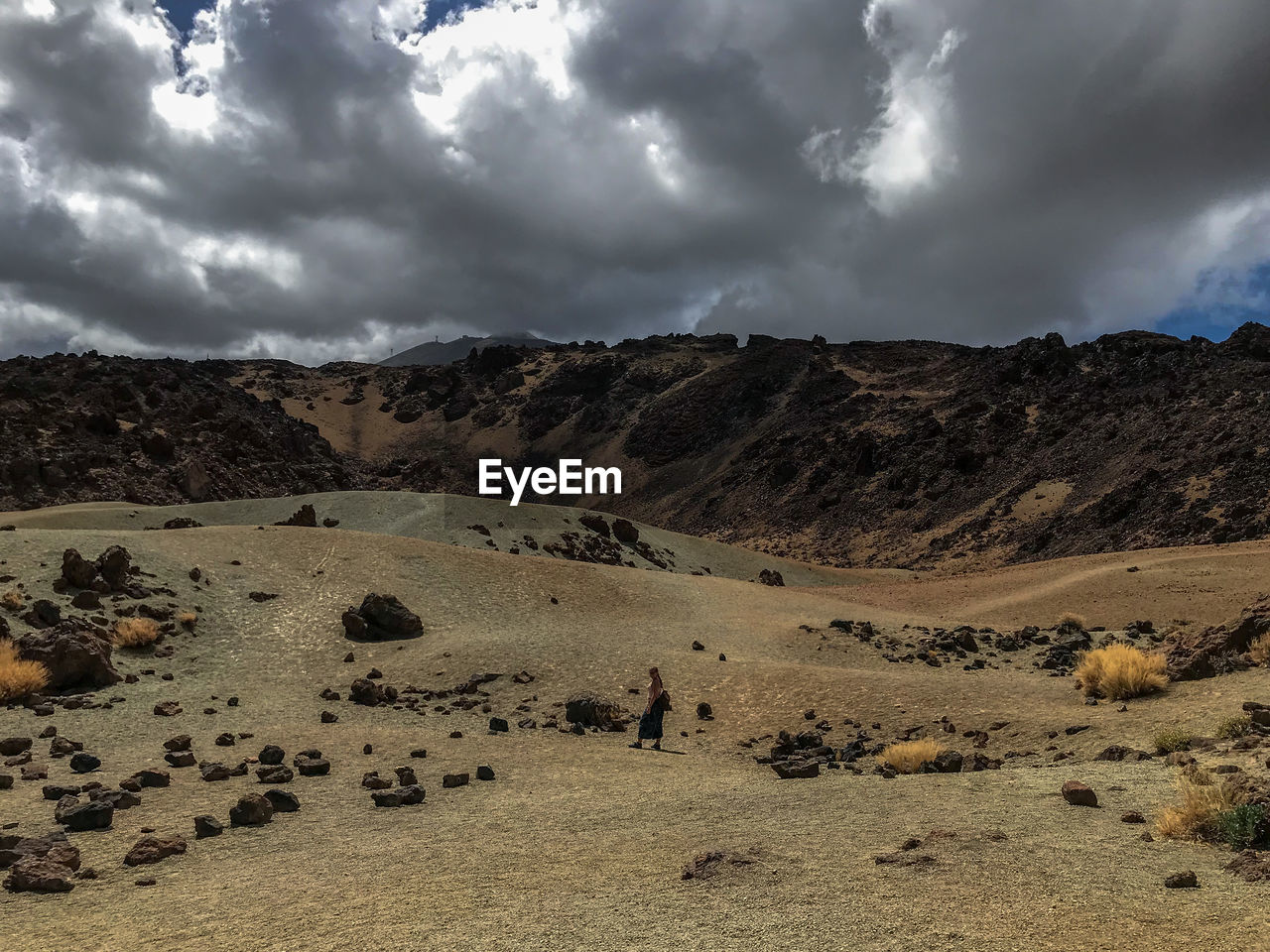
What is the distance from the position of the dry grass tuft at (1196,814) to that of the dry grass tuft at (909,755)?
3944mm

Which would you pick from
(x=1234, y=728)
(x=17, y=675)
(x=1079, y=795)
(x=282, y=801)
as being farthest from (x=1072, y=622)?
(x=17, y=675)

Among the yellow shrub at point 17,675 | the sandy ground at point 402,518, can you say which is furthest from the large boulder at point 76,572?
the sandy ground at point 402,518

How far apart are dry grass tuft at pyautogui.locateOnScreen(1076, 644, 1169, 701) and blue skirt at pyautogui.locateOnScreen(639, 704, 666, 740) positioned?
7.04m

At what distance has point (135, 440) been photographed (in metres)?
56.2

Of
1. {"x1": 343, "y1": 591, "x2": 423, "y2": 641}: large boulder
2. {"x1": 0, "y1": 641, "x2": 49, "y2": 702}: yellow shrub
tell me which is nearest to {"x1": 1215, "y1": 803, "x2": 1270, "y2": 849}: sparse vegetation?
{"x1": 0, "y1": 641, "x2": 49, "y2": 702}: yellow shrub

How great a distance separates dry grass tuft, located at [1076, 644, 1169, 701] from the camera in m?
11.9

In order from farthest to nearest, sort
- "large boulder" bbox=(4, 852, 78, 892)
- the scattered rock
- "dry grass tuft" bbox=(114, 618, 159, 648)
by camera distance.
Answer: "dry grass tuft" bbox=(114, 618, 159, 648) → the scattered rock → "large boulder" bbox=(4, 852, 78, 892)

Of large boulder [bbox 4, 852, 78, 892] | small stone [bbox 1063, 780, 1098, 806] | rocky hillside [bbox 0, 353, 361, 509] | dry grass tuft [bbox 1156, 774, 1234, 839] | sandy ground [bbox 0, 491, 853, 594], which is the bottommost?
large boulder [bbox 4, 852, 78, 892]

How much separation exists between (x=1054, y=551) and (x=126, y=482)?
58.2m

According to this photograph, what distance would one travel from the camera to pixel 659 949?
5105 mm

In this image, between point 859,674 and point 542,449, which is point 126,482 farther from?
point 542,449

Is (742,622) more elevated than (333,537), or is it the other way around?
(333,537)

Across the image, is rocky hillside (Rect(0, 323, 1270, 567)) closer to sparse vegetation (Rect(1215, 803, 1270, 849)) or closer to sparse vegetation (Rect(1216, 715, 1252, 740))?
sparse vegetation (Rect(1216, 715, 1252, 740))

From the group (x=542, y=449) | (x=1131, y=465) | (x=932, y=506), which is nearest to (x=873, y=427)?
(x=932, y=506)
